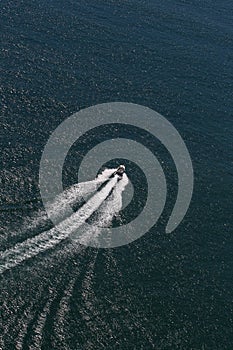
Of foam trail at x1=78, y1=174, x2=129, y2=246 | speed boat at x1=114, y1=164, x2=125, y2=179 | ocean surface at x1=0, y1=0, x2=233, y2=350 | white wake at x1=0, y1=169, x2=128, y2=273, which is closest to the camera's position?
ocean surface at x1=0, y1=0, x2=233, y2=350

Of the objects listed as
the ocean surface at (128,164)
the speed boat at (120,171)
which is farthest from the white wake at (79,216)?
the ocean surface at (128,164)

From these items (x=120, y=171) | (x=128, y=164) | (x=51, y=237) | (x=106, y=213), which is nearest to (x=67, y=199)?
(x=106, y=213)

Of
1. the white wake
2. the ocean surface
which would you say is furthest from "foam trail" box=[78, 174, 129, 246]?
the ocean surface

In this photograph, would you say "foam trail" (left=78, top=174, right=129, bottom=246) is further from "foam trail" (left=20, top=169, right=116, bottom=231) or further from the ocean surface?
"foam trail" (left=20, top=169, right=116, bottom=231)

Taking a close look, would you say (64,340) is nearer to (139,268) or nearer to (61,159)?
(139,268)

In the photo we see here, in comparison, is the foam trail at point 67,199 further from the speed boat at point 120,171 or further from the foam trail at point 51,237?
the foam trail at point 51,237

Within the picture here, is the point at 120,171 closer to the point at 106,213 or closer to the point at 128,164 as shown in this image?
the point at 128,164
